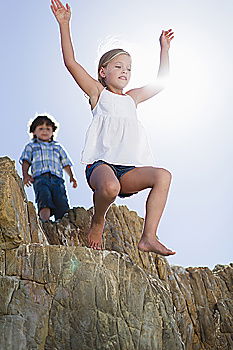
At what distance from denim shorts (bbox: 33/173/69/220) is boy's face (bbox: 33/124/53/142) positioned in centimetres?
79

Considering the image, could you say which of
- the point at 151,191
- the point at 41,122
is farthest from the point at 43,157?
the point at 151,191

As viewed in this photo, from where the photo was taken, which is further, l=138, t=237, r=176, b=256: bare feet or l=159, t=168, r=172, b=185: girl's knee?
l=159, t=168, r=172, b=185: girl's knee

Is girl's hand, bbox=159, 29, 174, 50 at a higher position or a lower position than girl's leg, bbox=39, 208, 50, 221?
higher

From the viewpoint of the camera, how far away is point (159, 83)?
6426mm

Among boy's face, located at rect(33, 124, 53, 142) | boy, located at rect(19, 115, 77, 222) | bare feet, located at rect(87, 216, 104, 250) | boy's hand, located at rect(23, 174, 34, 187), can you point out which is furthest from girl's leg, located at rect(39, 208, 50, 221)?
bare feet, located at rect(87, 216, 104, 250)

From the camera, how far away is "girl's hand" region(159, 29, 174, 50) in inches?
260

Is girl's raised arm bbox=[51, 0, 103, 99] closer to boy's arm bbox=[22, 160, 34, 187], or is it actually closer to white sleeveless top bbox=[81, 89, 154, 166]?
white sleeveless top bbox=[81, 89, 154, 166]

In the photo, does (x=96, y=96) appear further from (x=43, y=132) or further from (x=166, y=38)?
(x=43, y=132)

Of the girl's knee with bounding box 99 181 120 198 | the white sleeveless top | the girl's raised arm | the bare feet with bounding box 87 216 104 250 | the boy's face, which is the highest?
the boy's face

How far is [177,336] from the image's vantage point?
5887 millimetres

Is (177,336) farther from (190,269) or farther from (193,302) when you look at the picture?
(190,269)

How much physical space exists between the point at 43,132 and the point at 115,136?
3626mm

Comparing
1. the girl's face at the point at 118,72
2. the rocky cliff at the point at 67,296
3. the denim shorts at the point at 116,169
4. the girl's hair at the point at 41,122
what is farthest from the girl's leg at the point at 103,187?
the girl's hair at the point at 41,122

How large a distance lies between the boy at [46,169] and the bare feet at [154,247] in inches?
120
